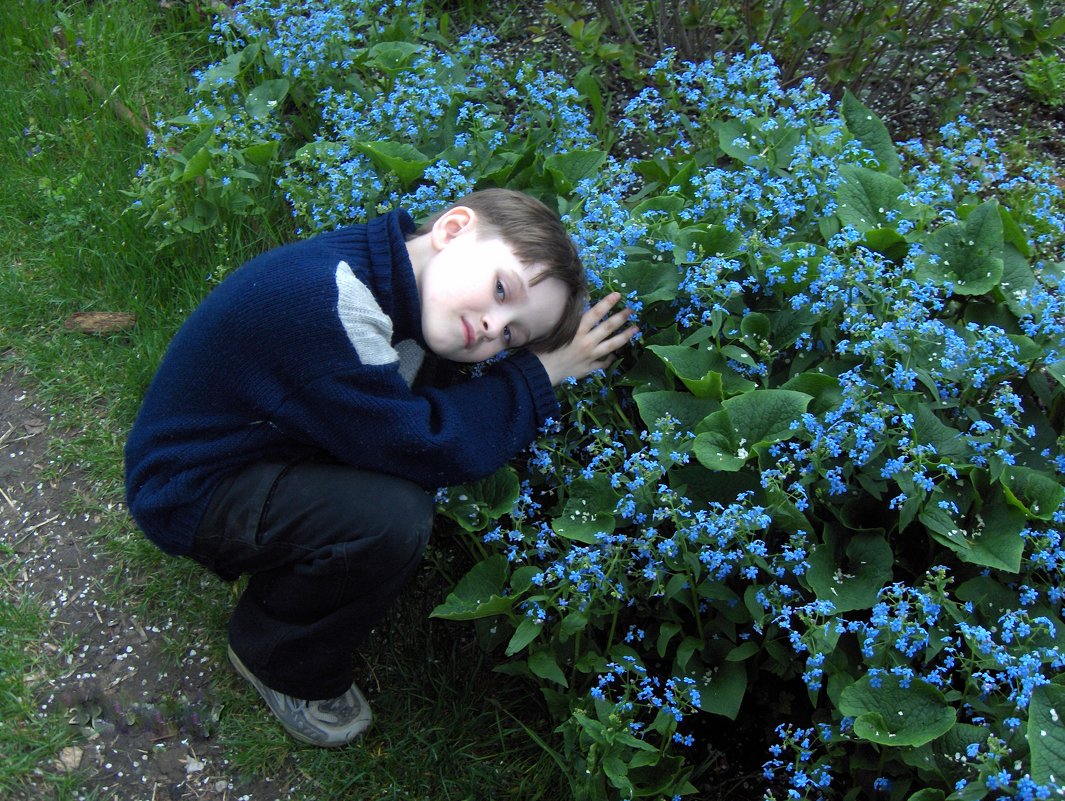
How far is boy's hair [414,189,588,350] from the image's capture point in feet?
9.01

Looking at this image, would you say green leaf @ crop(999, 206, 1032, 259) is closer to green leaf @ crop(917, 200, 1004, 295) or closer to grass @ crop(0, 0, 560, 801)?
green leaf @ crop(917, 200, 1004, 295)

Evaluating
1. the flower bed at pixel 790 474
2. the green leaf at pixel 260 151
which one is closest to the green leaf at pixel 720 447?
the flower bed at pixel 790 474

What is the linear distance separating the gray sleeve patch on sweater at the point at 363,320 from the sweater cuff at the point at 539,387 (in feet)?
1.20

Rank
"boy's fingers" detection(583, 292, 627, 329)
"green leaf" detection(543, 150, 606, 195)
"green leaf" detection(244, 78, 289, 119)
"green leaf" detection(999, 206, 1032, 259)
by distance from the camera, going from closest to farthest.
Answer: "boy's fingers" detection(583, 292, 627, 329) → "green leaf" detection(999, 206, 1032, 259) → "green leaf" detection(543, 150, 606, 195) → "green leaf" detection(244, 78, 289, 119)

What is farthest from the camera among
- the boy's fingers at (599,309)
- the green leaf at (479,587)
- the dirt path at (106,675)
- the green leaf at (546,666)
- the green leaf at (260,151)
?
the green leaf at (260,151)

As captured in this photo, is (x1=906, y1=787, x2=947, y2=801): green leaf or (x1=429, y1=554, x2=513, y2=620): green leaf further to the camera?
(x1=429, y1=554, x2=513, y2=620): green leaf

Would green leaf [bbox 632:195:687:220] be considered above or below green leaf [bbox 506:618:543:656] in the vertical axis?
above

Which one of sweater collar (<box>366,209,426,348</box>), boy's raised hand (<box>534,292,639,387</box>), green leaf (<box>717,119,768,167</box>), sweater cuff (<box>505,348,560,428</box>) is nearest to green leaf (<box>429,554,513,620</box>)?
sweater cuff (<box>505,348,560,428</box>)

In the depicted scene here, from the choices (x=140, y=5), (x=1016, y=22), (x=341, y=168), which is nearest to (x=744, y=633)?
(x=341, y=168)

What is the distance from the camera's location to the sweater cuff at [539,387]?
2.77m

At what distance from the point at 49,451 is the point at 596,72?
8.25 ft

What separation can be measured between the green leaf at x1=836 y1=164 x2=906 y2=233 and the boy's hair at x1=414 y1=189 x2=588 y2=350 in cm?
78

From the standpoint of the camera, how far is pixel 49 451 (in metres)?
3.45

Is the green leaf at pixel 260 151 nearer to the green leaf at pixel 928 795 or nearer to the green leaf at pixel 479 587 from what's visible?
the green leaf at pixel 479 587
